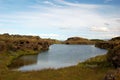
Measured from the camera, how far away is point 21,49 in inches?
5098

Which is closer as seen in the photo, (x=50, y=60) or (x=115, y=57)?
(x=115, y=57)

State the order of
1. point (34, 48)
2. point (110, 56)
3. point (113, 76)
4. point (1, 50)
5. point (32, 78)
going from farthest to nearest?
point (34, 48) → point (1, 50) → point (110, 56) → point (32, 78) → point (113, 76)

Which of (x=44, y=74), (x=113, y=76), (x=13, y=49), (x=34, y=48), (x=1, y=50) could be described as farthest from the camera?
(x=34, y=48)

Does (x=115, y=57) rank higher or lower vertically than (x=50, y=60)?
higher

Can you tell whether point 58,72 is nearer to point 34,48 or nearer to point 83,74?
point 83,74

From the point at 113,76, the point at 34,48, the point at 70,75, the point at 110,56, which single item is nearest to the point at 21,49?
the point at 34,48

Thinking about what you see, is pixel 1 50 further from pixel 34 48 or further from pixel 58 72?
pixel 58 72

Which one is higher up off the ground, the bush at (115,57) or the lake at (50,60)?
the bush at (115,57)

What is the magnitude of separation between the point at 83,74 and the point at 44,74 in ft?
23.1

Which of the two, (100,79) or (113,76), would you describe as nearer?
(113,76)

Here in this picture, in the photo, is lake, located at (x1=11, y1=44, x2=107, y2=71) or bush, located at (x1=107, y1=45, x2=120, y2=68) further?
lake, located at (x1=11, y1=44, x2=107, y2=71)

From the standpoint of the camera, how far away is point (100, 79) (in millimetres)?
38062

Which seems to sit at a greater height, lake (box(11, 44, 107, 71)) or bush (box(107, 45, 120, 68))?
bush (box(107, 45, 120, 68))

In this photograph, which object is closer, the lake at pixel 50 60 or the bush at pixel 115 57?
the bush at pixel 115 57
